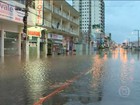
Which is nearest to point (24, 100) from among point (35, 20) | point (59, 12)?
point (35, 20)

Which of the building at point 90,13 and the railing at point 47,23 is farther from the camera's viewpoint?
the building at point 90,13

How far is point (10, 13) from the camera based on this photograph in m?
39.4

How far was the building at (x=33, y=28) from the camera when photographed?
40.8m

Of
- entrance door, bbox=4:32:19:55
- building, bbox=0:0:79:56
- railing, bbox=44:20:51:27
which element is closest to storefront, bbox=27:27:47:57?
building, bbox=0:0:79:56

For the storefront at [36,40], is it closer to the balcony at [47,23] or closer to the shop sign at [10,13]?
the balcony at [47,23]

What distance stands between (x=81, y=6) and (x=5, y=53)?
11117cm

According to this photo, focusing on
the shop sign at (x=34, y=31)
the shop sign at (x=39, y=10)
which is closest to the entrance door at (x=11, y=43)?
the shop sign at (x=34, y=31)

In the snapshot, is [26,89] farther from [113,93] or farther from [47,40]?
[47,40]

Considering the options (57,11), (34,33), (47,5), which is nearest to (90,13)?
(57,11)

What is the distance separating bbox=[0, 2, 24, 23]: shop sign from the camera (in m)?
36.7

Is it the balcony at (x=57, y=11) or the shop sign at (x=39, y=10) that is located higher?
the balcony at (x=57, y=11)

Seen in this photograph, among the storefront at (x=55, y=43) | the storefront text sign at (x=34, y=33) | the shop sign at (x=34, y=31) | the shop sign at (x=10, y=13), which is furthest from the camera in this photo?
the storefront at (x=55, y=43)

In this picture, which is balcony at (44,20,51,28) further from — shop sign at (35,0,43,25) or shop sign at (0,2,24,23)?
shop sign at (0,2,24,23)

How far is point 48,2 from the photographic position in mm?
63781
